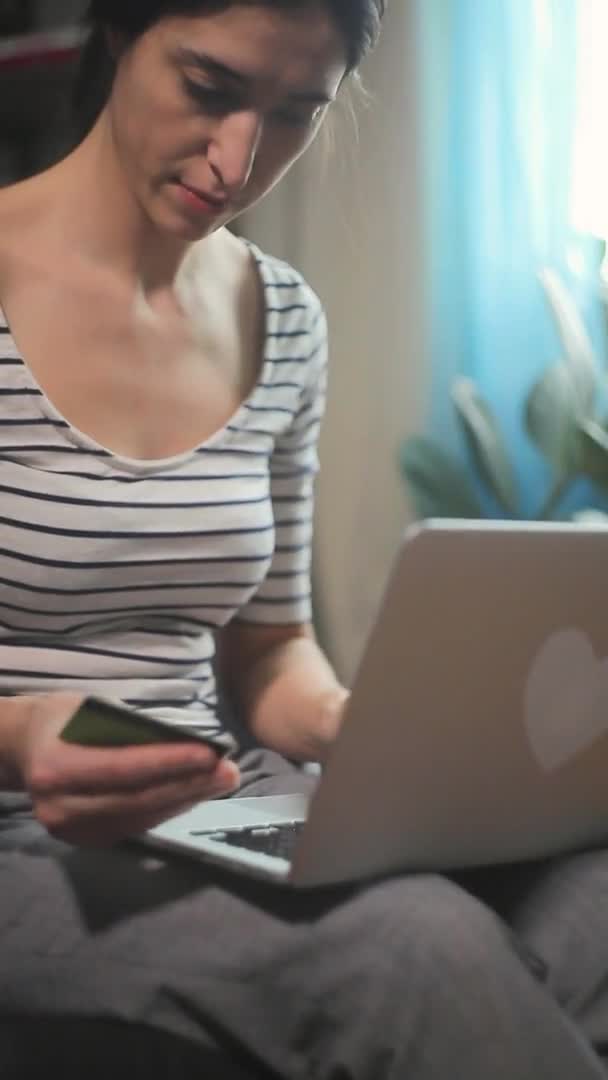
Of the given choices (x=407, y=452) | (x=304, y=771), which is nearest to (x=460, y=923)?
(x=304, y=771)

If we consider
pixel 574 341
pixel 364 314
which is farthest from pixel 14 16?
pixel 574 341

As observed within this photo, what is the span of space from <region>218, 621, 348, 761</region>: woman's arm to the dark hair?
0.42 meters

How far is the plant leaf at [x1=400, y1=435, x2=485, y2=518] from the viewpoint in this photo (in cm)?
159

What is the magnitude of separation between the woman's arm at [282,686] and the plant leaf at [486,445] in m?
0.55

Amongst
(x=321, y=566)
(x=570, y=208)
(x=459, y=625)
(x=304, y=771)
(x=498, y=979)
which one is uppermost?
(x=570, y=208)

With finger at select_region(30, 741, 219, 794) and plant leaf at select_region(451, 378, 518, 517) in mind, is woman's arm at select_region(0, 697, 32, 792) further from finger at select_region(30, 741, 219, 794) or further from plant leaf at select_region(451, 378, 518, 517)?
plant leaf at select_region(451, 378, 518, 517)

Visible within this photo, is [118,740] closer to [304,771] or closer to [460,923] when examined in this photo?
[460,923]

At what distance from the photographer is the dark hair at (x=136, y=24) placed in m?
0.76

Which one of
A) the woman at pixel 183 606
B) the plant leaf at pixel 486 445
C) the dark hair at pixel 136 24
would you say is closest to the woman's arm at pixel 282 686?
the woman at pixel 183 606

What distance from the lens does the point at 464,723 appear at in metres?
0.54

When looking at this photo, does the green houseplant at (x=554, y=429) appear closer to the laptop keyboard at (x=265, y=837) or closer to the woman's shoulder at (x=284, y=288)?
the woman's shoulder at (x=284, y=288)

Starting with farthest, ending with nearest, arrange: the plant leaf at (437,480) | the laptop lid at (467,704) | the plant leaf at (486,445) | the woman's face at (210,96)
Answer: the plant leaf at (437,480) → the plant leaf at (486,445) → the woman's face at (210,96) → the laptop lid at (467,704)

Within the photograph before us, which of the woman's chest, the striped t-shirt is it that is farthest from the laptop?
the woman's chest

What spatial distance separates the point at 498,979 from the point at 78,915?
207 mm
